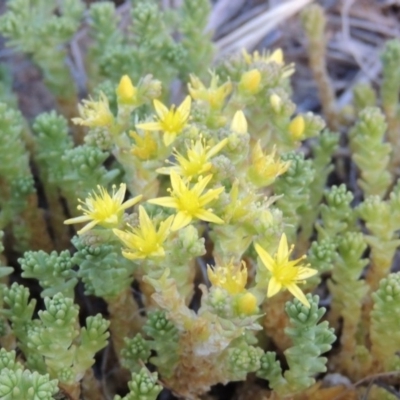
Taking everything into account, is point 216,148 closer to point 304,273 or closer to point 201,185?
point 201,185

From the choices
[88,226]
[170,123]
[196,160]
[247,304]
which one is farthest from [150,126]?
[247,304]

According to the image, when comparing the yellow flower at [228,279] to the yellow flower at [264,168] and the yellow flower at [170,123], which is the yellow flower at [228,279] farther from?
the yellow flower at [170,123]

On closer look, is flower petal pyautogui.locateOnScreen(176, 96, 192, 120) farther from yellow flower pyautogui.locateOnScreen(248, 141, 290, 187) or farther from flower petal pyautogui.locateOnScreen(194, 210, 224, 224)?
flower petal pyautogui.locateOnScreen(194, 210, 224, 224)

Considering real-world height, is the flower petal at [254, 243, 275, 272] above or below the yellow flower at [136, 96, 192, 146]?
below

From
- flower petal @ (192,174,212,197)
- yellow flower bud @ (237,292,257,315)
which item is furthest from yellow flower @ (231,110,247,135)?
yellow flower bud @ (237,292,257,315)

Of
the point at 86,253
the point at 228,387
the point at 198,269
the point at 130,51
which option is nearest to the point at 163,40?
the point at 130,51
